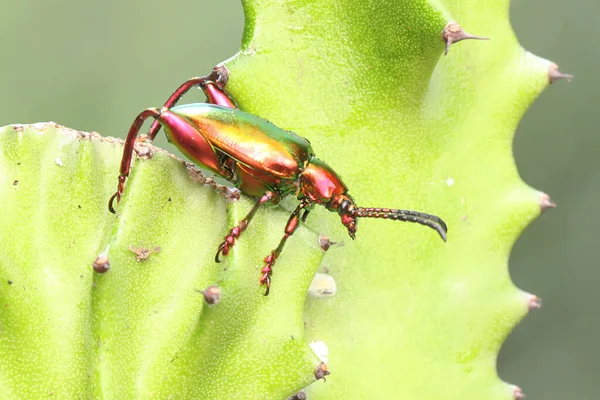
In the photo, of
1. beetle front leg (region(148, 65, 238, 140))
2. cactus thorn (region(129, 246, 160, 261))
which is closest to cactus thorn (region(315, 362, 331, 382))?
cactus thorn (region(129, 246, 160, 261))

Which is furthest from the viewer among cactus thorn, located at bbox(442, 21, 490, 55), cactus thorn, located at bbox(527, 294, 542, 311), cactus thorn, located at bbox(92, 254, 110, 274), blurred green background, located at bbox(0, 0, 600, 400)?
blurred green background, located at bbox(0, 0, 600, 400)

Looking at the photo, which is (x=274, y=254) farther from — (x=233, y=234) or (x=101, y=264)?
(x=101, y=264)

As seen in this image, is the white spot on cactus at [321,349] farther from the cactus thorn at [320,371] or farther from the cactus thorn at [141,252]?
the cactus thorn at [141,252]

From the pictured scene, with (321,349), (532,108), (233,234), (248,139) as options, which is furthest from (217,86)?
(532,108)

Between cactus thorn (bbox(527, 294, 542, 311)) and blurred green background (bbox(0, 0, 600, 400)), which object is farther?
blurred green background (bbox(0, 0, 600, 400))

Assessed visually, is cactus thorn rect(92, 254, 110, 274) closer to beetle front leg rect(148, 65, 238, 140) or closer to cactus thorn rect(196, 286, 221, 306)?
cactus thorn rect(196, 286, 221, 306)

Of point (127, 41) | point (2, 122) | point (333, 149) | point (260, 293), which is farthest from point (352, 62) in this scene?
point (2, 122)

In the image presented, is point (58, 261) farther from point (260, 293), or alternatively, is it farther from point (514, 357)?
point (514, 357)
